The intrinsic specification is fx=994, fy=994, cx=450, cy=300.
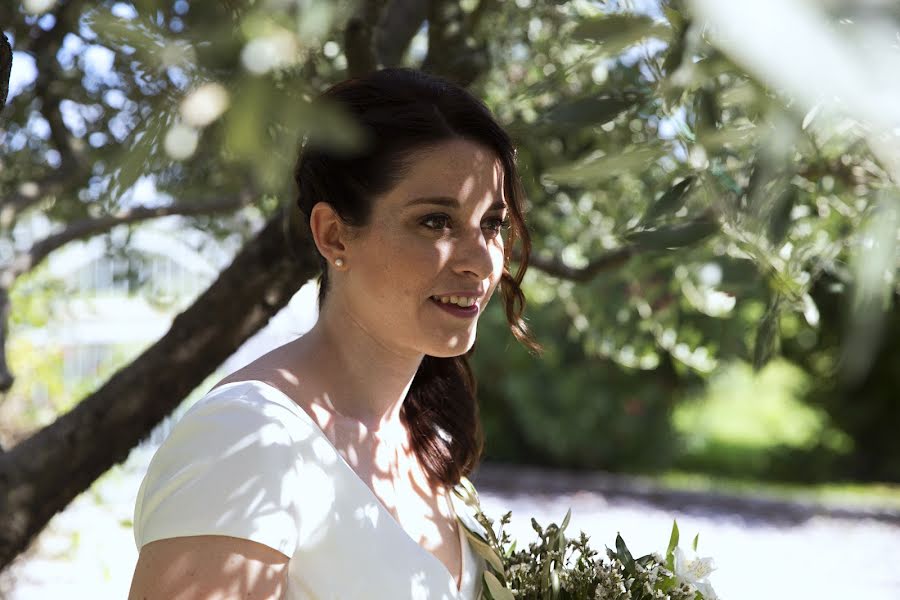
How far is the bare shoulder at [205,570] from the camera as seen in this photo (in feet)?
4.23

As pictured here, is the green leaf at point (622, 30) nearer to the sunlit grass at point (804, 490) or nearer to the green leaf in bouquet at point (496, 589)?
the green leaf in bouquet at point (496, 589)

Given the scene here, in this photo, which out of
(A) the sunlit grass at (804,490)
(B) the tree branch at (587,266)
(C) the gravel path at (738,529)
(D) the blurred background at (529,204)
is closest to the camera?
(D) the blurred background at (529,204)

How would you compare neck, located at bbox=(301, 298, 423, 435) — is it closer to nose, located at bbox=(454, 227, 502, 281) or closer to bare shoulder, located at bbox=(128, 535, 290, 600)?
nose, located at bbox=(454, 227, 502, 281)

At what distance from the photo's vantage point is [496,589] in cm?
168

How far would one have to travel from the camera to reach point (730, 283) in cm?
213

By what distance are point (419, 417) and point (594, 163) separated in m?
1.31

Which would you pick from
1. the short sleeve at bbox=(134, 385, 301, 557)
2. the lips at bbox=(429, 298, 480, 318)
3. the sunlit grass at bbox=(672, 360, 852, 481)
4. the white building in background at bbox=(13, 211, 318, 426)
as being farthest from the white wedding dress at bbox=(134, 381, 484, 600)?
the sunlit grass at bbox=(672, 360, 852, 481)

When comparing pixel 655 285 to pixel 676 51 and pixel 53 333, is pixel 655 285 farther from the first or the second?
pixel 53 333

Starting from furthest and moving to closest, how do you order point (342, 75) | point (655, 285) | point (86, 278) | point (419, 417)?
point (86, 278)
point (655, 285)
point (342, 75)
point (419, 417)

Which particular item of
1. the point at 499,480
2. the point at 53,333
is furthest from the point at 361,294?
the point at 499,480

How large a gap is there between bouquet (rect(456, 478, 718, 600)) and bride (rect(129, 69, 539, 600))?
0.05 meters

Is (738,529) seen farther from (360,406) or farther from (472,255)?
(472,255)

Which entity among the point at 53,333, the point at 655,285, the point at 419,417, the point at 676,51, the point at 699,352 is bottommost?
the point at 53,333

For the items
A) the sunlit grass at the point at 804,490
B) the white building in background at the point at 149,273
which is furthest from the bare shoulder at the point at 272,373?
the sunlit grass at the point at 804,490
